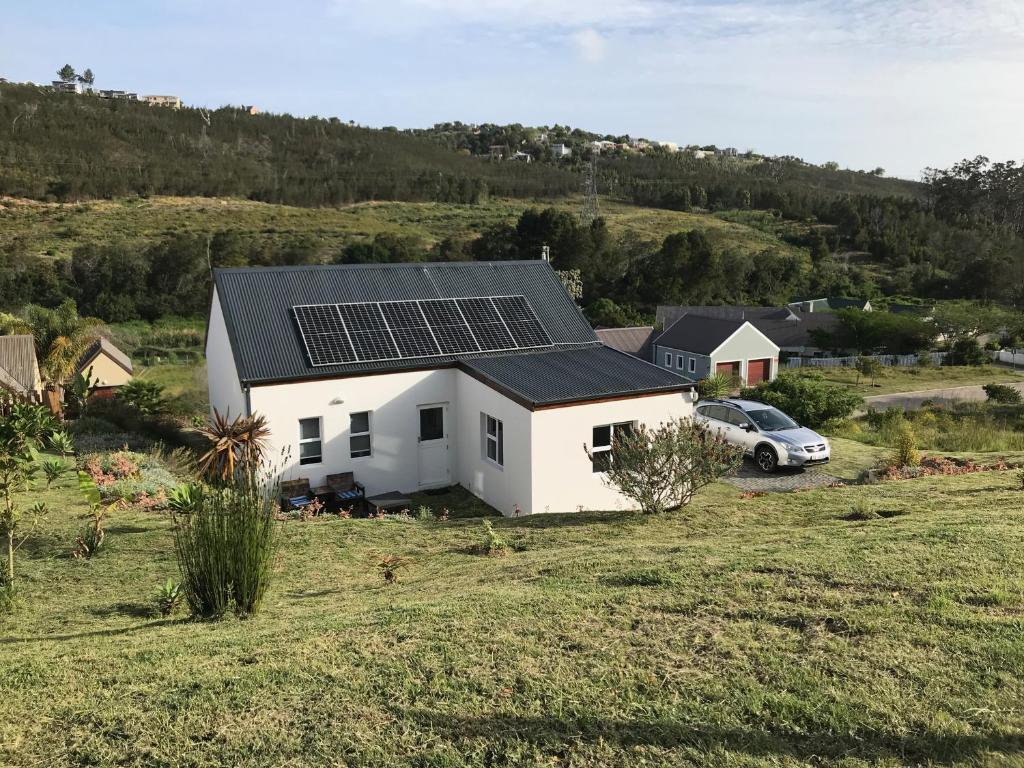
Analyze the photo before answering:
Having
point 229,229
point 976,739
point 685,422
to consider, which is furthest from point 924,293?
point 976,739

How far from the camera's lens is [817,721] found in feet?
14.8

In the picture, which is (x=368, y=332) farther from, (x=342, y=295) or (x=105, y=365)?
(x=105, y=365)

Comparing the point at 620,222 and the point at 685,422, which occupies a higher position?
the point at 620,222

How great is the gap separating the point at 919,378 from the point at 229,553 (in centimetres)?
4610

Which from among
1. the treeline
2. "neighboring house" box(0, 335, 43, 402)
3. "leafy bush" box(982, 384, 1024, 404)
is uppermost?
the treeline

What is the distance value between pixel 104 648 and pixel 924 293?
89130 mm

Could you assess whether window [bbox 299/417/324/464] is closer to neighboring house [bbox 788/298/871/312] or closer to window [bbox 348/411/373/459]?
window [bbox 348/411/373/459]

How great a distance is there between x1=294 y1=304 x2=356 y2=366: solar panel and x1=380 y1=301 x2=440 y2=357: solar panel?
118cm

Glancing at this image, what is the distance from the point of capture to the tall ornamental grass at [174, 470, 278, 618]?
6.61 metres

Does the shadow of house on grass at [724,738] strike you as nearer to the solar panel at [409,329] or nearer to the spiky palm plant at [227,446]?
the spiky palm plant at [227,446]

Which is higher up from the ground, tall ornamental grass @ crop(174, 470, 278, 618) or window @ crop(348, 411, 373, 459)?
window @ crop(348, 411, 373, 459)

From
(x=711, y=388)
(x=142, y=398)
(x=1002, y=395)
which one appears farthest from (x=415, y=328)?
(x=1002, y=395)

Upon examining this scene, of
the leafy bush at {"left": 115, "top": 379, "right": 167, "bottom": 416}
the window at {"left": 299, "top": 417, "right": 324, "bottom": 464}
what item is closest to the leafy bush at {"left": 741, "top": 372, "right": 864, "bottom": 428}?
the window at {"left": 299, "top": 417, "right": 324, "bottom": 464}

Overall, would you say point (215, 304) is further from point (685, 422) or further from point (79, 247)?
point (79, 247)
